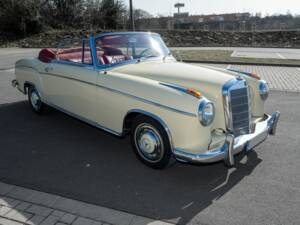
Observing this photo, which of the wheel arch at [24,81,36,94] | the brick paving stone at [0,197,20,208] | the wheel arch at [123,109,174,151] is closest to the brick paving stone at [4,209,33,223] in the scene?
the brick paving stone at [0,197,20,208]

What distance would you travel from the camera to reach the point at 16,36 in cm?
3111

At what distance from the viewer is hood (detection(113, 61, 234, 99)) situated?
3.63 metres

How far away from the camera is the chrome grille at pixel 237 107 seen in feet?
11.6

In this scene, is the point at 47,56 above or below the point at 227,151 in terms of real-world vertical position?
above

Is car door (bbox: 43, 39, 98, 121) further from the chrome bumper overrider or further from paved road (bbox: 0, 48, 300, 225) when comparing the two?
the chrome bumper overrider

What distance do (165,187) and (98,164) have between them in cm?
104

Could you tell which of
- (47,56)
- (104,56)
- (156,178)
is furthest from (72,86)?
(156,178)

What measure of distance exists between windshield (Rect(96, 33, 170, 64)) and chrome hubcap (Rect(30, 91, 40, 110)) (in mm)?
2165

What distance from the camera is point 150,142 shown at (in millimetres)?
3672

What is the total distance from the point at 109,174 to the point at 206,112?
1.42 m

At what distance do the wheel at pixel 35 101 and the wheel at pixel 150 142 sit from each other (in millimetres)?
2872

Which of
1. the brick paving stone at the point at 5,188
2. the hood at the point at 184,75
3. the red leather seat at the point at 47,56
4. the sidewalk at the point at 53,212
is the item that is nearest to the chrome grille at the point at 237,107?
the hood at the point at 184,75

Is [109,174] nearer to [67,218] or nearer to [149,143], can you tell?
[149,143]

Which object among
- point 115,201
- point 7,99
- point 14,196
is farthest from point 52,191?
point 7,99
